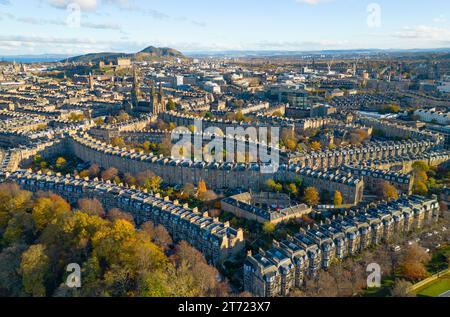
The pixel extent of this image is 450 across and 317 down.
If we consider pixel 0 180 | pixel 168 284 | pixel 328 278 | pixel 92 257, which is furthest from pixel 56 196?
pixel 328 278

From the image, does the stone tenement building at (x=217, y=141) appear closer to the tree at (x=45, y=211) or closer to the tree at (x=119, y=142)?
the tree at (x=119, y=142)

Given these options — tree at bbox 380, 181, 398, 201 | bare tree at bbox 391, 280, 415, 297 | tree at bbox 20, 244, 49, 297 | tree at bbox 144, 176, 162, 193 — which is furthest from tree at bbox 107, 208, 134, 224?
tree at bbox 380, 181, 398, 201

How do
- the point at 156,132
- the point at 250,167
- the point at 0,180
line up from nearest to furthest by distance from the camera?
the point at 0,180
the point at 250,167
the point at 156,132

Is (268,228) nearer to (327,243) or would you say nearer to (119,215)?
(327,243)

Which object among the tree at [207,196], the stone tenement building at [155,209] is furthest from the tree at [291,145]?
the stone tenement building at [155,209]

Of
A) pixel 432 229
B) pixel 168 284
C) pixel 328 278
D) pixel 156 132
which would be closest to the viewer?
pixel 168 284

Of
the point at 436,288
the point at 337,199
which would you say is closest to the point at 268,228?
the point at 337,199
